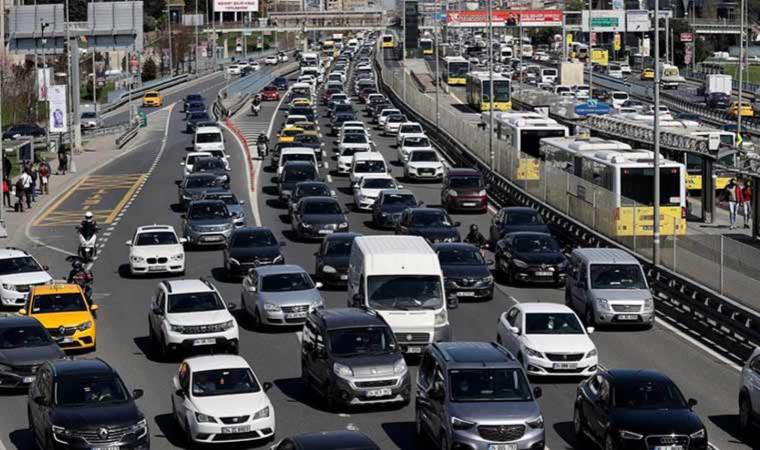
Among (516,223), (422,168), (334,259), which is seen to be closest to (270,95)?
(422,168)

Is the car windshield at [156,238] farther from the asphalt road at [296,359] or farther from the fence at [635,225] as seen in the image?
the fence at [635,225]

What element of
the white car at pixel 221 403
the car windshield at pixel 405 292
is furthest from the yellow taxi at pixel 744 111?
the white car at pixel 221 403

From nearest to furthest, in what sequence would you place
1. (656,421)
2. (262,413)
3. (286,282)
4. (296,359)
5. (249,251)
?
(656,421) < (262,413) < (296,359) < (286,282) < (249,251)

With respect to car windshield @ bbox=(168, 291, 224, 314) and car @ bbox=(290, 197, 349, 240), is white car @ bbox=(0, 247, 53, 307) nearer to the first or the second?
car windshield @ bbox=(168, 291, 224, 314)

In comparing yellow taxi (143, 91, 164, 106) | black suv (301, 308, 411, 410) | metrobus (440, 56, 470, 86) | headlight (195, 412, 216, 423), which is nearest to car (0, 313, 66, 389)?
black suv (301, 308, 411, 410)

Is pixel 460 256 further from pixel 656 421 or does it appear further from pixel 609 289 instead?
pixel 656 421

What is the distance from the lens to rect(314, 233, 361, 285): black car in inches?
1484

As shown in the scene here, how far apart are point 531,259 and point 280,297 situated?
903 cm

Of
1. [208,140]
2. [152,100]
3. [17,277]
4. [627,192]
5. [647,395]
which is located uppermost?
[152,100]

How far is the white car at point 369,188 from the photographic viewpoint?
176 feet

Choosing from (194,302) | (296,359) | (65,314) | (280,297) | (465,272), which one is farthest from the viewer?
(465,272)

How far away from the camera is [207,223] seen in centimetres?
4550

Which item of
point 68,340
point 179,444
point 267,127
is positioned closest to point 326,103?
point 267,127

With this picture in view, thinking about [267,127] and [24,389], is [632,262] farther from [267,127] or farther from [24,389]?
[267,127]
